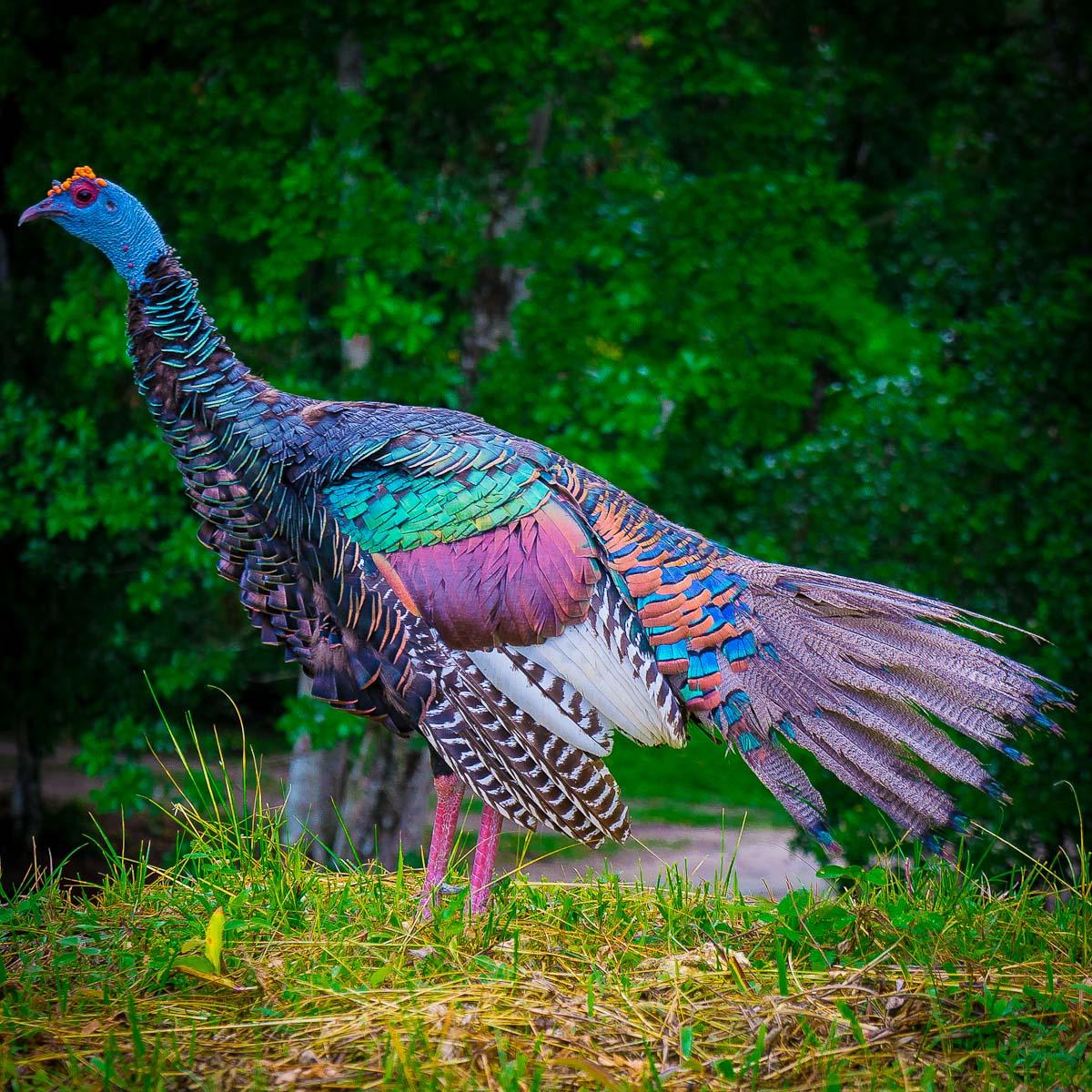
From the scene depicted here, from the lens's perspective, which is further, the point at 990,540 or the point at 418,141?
the point at 418,141

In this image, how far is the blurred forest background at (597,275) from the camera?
6.41 metres

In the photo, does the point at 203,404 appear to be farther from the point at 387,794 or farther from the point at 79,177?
the point at 387,794

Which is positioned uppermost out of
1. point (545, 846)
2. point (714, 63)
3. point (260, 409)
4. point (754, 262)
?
point (714, 63)

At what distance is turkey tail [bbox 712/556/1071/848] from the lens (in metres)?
3.50

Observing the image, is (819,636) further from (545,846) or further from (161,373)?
(545,846)

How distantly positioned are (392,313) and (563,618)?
3.35 meters

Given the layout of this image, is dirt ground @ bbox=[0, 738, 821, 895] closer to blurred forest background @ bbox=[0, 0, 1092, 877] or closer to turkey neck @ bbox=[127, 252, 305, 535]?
blurred forest background @ bbox=[0, 0, 1092, 877]

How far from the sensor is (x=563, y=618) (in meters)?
3.58

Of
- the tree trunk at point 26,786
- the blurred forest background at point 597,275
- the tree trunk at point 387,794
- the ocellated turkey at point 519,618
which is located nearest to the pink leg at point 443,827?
the ocellated turkey at point 519,618

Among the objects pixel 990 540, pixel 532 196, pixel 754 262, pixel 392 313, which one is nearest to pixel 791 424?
pixel 754 262

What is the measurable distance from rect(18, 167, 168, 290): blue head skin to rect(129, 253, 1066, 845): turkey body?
0.07 meters

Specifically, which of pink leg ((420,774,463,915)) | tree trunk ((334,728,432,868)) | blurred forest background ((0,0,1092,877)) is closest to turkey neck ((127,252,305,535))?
pink leg ((420,774,463,915))

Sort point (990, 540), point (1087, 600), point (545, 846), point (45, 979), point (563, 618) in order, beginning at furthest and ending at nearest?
point (545, 846)
point (990, 540)
point (1087, 600)
point (563, 618)
point (45, 979)

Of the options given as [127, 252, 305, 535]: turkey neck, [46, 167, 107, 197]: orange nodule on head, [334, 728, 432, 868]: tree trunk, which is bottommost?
[334, 728, 432, 868]: tree trunk
